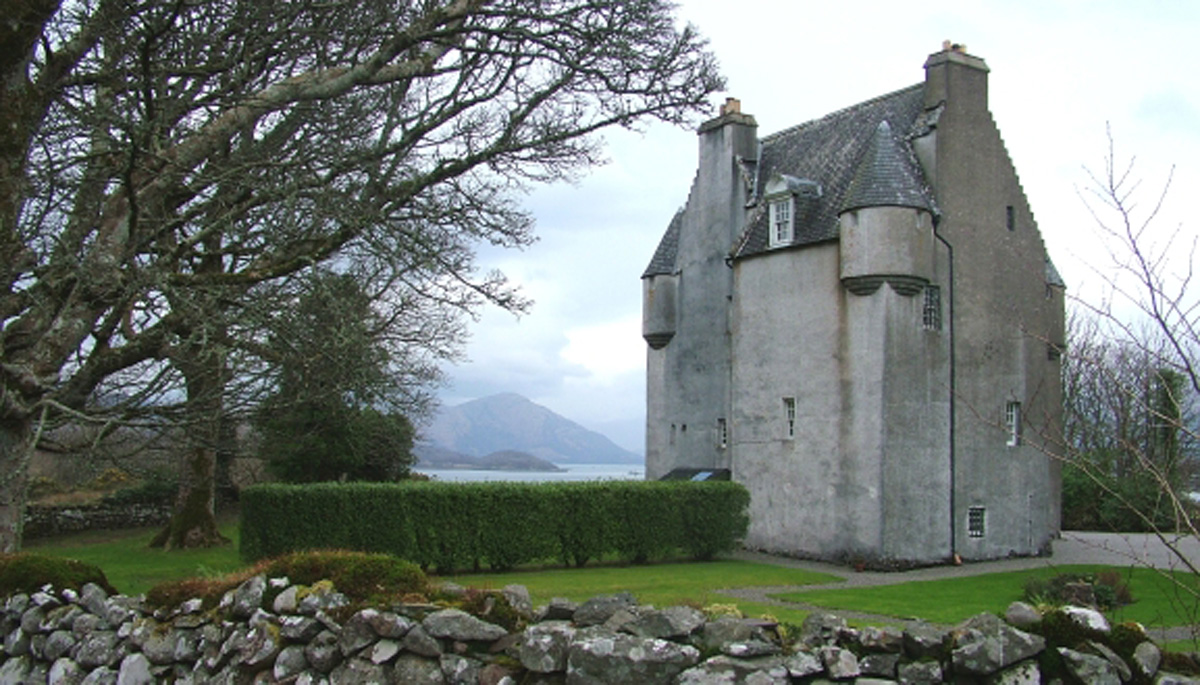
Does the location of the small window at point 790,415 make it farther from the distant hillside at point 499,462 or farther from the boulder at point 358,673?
the distant hillside at point 499,462

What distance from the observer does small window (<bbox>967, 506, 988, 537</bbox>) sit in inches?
1003

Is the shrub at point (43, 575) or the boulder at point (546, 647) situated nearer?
the boulder at point (546, 647)

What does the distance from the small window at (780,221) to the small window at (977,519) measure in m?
8.76

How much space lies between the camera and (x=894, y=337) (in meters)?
24.3

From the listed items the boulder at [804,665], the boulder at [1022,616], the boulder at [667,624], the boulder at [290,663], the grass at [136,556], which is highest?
the boulder at [1022,616]

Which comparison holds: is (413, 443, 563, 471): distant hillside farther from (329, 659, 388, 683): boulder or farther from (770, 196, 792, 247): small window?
(329, 659, 388, 683): boulder

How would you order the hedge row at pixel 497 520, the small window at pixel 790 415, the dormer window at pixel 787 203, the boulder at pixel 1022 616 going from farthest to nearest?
1. the dormer window at pixel 787 203
2. the small window at pixel 790 415
3. the hedge row at pixel 497 520
4. the boulder at pixel 1022 616

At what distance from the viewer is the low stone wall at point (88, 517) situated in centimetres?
2853

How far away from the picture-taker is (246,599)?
803 cm

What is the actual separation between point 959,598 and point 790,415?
8.98 m

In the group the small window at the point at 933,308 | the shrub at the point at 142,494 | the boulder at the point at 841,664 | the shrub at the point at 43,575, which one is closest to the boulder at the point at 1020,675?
the boulder at the point at 841,664

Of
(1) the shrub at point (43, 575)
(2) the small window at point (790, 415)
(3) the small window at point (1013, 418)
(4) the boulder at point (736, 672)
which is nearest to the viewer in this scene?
(4) the boulder at point (736, 672)

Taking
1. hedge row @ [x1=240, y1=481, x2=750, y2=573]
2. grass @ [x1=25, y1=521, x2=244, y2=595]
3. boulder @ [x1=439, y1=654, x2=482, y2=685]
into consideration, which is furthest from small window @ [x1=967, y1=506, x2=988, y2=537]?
boulder @ [x1=439, y1=654, x2=482, y2=685]

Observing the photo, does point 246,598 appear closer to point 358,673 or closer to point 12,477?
point 358,673
